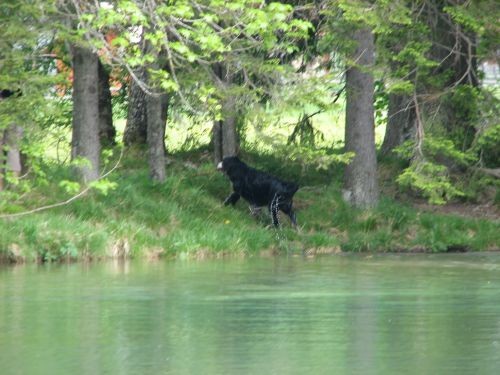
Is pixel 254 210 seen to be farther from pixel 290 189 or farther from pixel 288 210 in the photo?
pixel 290 189

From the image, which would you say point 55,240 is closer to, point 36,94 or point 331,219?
point 36,94

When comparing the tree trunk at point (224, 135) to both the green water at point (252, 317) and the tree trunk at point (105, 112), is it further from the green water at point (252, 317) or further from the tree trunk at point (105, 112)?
the green water at point (252, 317)

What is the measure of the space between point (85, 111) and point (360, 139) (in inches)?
205

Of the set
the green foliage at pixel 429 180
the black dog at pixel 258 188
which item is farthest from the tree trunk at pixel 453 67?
the black dog at pixel 258 188

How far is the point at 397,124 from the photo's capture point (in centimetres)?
3017

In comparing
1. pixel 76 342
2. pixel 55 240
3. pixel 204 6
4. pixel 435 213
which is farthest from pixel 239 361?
pixel 435 213

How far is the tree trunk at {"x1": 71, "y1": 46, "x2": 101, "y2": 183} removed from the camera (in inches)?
968

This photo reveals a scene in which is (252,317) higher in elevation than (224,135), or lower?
lower

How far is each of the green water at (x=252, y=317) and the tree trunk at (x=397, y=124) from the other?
21.5 ft

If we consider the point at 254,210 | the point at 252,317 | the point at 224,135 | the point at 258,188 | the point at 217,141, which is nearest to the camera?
the point at 252,317

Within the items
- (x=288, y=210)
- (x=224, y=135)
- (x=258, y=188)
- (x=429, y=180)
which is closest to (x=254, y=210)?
(x=258, y=188)

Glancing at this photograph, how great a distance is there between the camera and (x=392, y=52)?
85.1 feet

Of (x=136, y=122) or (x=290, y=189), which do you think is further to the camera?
(x=136, y=122)

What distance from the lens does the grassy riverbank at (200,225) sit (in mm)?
21953
